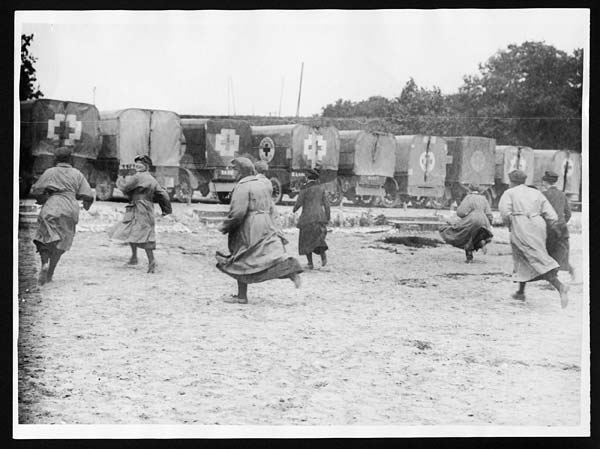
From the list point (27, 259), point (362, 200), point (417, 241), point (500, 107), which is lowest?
point (27, 259)

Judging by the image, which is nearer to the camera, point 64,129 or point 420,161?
point 64,129

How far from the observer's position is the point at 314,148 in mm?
5438

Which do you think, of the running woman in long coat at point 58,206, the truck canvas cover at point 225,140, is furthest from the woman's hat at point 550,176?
the running woman in long coat at point 58,206

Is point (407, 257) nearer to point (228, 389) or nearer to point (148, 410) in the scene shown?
point (228, 389)

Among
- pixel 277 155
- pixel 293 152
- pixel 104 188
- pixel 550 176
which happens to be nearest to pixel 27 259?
pixel 104 188

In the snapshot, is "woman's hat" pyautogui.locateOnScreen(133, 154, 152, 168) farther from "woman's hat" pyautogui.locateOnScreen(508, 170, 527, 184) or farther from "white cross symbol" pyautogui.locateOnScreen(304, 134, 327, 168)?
"woman's hat" pyautogui.locateOnScreen(508, 170, 527, 184)

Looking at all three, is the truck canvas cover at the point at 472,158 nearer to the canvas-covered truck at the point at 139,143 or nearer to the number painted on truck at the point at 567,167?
the number painted on truck at the point at 567,167

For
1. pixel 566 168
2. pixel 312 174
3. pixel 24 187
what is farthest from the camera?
pixel 312 174

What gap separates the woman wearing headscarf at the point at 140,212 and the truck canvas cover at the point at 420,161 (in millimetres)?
1646

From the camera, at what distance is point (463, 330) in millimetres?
5305

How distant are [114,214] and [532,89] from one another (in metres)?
3.01

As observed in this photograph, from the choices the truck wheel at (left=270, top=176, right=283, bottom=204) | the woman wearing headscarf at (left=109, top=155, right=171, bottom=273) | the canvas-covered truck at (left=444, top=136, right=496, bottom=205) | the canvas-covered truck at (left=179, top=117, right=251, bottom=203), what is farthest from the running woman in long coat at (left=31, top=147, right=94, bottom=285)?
the canvas-covered truck at (left=444, top=136, right=496, bottom=205)

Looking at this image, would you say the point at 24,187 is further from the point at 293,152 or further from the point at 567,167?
the point at 567,167

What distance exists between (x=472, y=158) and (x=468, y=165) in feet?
0.18
